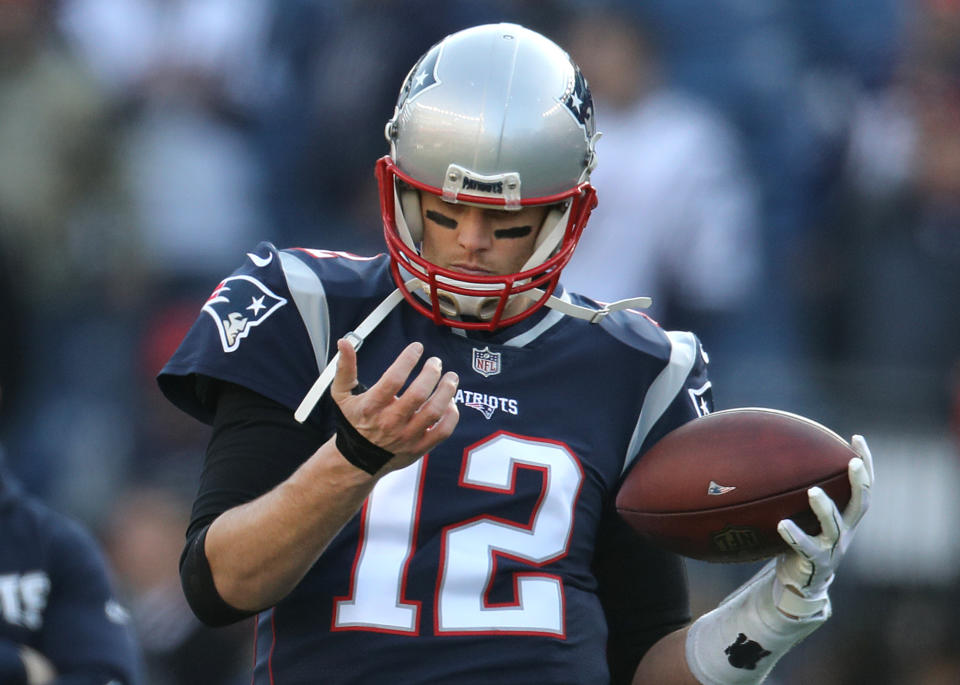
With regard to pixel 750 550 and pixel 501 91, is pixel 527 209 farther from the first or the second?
pixel 750 550

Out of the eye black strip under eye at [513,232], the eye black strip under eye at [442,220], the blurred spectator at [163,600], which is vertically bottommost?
the blurred spectator at [163,600]

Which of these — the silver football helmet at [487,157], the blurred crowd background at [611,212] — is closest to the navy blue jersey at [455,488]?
the silver football helmet at [487,157]

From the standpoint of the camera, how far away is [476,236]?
2.76 metres

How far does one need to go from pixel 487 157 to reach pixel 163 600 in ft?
10.7

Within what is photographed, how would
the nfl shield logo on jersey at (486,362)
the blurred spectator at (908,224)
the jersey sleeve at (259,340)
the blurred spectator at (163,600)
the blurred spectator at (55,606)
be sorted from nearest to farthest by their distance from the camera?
the jersey sleeve at (259,340)
the nfl shield logo on jersey at (486,362)
the blurred spectator at (55,606)
the blurred spectator at (163,600)
the blurred spectator at (908,224)

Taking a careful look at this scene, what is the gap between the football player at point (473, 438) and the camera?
2.61m

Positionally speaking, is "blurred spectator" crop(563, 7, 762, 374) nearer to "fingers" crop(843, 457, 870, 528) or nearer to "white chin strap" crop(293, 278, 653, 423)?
"white chin strap" crop(293, 278, 653, 423)

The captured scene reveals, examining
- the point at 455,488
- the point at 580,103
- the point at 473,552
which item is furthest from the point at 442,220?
the point at 473,552

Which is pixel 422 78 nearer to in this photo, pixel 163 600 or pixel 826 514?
pixel 826 514

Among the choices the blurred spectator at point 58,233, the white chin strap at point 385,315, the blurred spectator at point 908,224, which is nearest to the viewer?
the white chin strap at point 385,315

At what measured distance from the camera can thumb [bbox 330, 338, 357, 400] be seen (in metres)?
2.29

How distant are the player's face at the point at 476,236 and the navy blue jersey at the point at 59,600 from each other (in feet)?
3.95

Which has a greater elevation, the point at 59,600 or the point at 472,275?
the point at 472,275

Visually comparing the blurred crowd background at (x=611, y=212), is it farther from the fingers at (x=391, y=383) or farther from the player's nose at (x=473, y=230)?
the fingers at (x=391, y=383)
